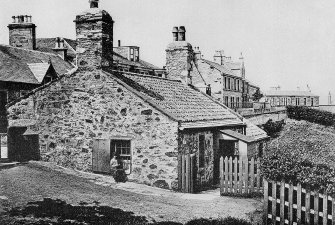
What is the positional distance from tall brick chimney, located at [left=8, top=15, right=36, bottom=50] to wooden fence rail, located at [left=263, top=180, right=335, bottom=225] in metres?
30.8

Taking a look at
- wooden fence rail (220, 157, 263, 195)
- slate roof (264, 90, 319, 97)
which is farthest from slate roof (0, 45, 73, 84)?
slate roof (264, 90, 319, 97)

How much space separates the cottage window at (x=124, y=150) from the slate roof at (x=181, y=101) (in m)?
2.38

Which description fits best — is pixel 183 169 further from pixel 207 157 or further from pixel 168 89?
pixel 168 89

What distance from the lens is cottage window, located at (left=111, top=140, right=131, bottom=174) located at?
1605cm

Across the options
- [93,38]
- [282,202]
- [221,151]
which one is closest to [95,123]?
[93,38]

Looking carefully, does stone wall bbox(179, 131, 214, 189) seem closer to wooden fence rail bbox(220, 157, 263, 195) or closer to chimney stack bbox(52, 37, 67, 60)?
wooden fence rail bbox(220, 157, 263, 195)

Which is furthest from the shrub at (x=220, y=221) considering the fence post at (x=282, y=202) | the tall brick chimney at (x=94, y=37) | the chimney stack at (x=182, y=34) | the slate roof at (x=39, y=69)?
the slate roof at (x=39, y=69)

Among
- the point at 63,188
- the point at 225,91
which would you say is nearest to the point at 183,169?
the point at 63,188

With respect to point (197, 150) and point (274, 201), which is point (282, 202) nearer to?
point (274, 201)

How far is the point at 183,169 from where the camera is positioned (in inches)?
582

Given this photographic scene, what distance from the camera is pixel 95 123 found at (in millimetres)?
16609

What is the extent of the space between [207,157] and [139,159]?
Answer: 3.77 metres

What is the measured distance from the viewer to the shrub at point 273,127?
34944mm

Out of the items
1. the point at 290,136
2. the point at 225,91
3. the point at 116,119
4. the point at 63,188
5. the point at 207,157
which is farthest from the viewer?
the point at 225,91
